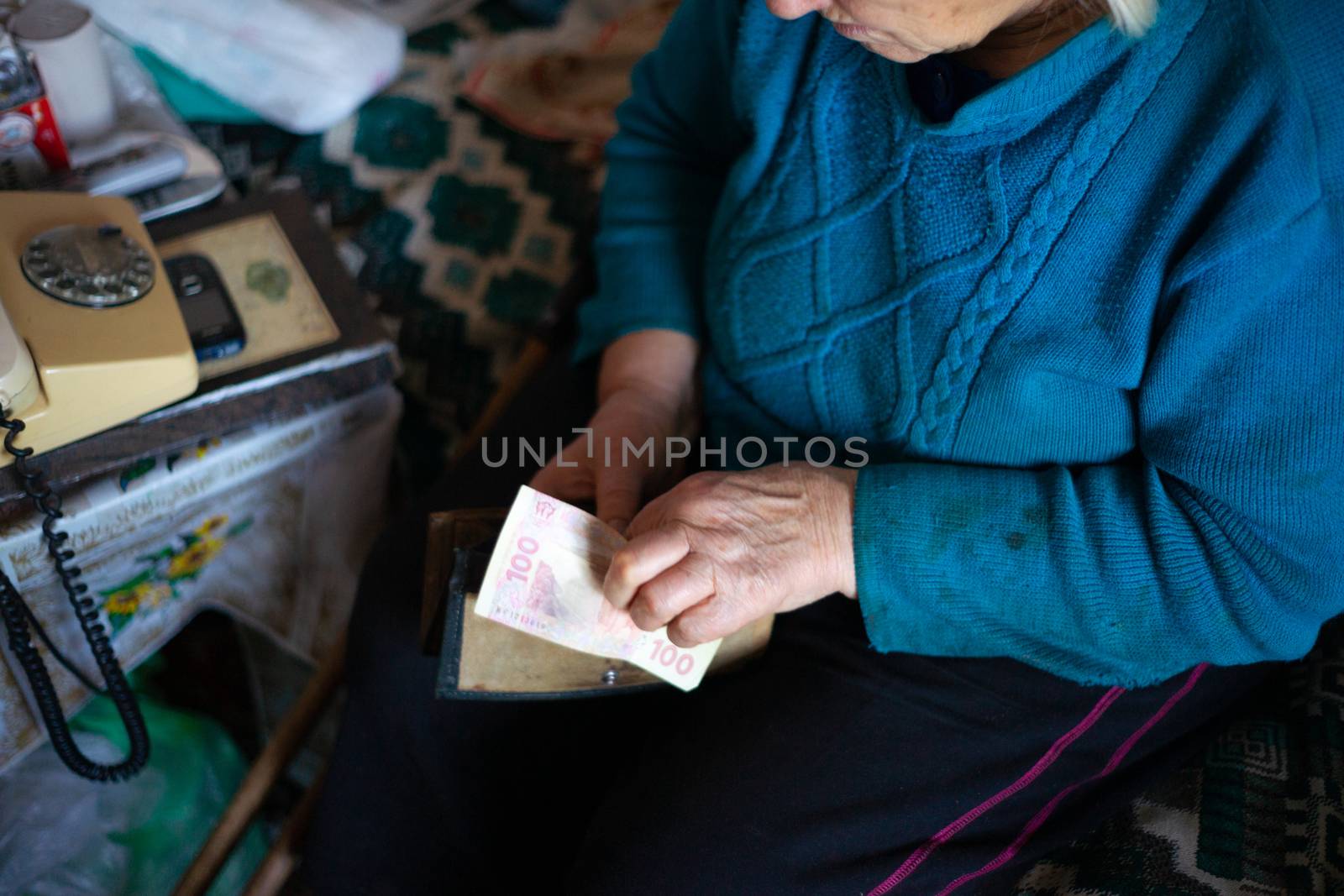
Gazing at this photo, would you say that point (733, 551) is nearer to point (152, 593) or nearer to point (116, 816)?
point (152, 593)

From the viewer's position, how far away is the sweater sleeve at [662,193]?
3.74 ft

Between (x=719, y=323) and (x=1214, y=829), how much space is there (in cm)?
65

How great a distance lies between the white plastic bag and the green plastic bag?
0.84 m

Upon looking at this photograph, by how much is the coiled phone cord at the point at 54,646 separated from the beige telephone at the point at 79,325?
0.09 ft

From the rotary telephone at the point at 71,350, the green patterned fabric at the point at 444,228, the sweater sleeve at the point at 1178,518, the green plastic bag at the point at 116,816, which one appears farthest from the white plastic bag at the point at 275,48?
the sweater sleeve at the point at 1178,518

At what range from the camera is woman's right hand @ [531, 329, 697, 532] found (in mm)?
1019

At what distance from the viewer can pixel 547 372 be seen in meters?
1.26

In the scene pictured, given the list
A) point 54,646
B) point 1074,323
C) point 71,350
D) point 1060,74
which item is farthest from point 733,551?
point 54,646

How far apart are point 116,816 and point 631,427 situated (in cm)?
77

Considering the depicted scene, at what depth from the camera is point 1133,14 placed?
29.0 inches

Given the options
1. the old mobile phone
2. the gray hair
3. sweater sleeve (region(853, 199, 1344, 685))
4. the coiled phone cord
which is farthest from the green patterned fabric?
the gray hair

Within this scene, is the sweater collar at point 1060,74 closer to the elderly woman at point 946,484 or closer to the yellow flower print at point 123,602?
the elderly woman at point 946,484

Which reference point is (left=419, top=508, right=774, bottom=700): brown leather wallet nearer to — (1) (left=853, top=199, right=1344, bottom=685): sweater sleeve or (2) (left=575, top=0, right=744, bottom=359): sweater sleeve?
A: (1) (left=853, top=199, right=1344, bottom=685): sweater sleeve

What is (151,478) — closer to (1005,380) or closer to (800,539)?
(800,539)
